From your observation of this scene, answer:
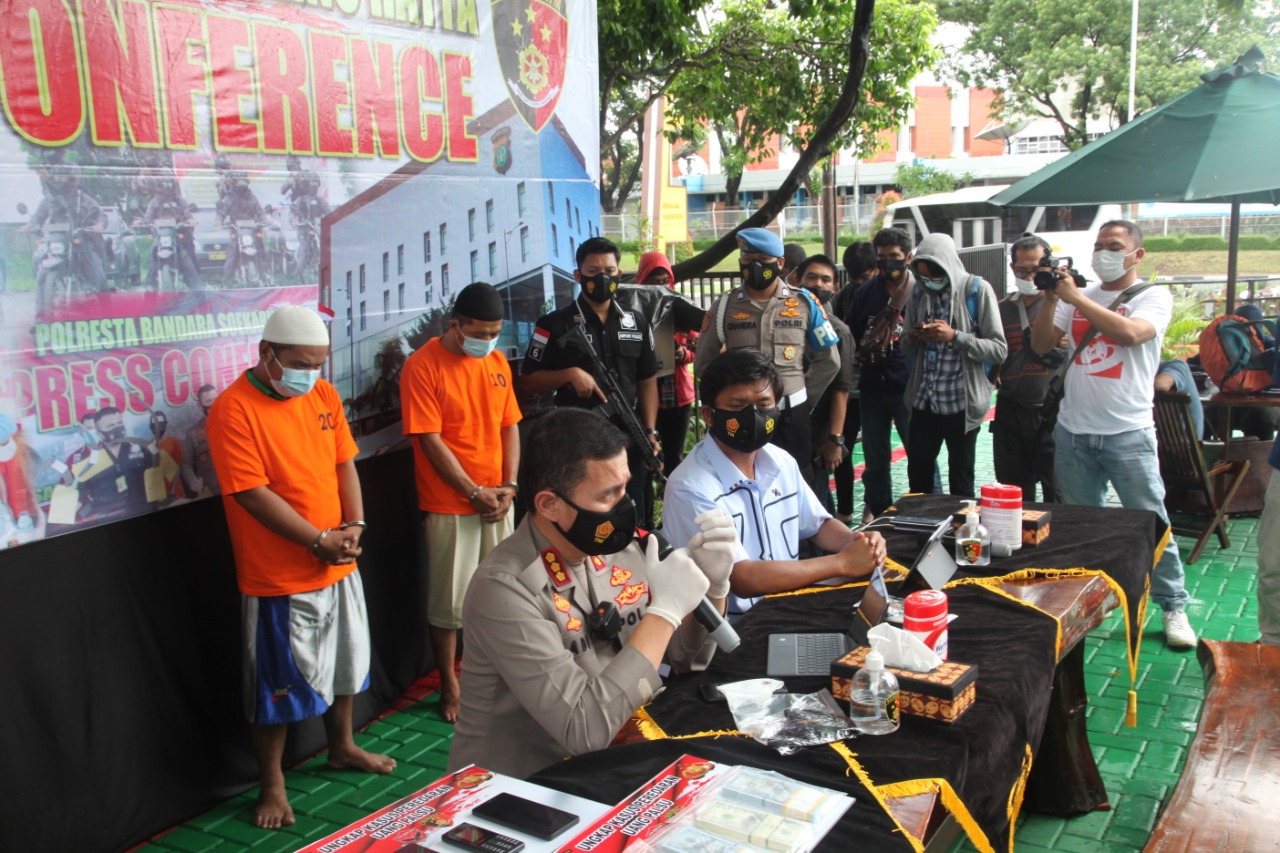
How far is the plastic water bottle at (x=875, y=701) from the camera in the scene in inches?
85.5

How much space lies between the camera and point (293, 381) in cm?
346

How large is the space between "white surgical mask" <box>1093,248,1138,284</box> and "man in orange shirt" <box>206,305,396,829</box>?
338 centimetres

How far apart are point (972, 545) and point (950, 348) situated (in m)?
2.29

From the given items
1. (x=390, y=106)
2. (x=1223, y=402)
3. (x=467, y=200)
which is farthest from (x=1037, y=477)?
(x=390, y=106)

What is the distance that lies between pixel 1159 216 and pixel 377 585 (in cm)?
2725

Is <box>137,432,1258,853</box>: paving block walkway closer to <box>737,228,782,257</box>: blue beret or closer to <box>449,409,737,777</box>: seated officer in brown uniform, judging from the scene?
<box>449,409,737,777</box>: seated officer in brown uniform

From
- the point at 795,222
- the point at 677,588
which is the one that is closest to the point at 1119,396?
the point at 677,588

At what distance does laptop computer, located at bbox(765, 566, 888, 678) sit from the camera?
99.5 inches

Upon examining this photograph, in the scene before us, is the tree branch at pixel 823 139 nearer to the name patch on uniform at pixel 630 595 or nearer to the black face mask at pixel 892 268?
the black face mask at pixel 892 268

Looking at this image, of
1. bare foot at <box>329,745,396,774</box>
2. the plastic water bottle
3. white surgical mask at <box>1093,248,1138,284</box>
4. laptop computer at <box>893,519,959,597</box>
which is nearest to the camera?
the plastic water bottle

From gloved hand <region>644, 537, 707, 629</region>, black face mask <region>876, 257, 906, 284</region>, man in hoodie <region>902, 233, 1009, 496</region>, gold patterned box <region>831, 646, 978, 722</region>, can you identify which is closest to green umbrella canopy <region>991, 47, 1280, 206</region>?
black face mask <region>876, 257, 906, 284</region>

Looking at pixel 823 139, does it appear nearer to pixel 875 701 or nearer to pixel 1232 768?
pixel 1232 768

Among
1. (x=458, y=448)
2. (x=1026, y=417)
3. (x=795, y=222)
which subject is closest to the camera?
(x=458, y=448)

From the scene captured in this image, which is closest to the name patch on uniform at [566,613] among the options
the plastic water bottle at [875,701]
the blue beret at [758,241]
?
the plastic water bottle at [875,701]
